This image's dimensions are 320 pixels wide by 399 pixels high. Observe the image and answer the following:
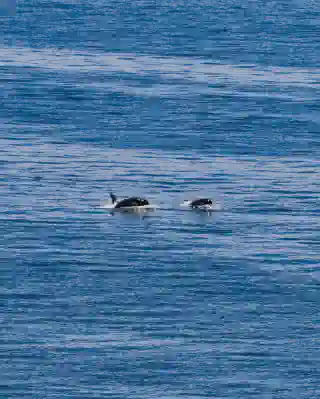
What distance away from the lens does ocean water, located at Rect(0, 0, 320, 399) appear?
47938 mm

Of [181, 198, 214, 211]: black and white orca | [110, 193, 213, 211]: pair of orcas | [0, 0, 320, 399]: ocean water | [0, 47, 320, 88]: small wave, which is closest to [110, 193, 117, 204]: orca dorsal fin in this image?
[110, 193, 213, 211]: pair of orcas

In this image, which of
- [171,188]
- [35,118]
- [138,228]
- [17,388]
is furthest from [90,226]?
[35,118]

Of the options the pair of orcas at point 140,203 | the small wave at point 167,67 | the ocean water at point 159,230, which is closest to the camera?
the ocean water at point 159,230

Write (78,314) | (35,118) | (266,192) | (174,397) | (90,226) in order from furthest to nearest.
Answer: (35,118) → (266,192) → (90,226) → (78,314) → (174,397)

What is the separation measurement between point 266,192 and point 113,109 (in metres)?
28.6

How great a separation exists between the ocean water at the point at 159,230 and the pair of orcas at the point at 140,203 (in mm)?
681

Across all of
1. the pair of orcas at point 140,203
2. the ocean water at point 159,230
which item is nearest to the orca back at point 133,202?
the pair of orcas at point 140,203

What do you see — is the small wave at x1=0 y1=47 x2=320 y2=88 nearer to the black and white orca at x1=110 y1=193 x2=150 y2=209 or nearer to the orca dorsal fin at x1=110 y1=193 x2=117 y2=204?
the orca dorsal fin at x1=110 y1=193 x2=117 y2=204

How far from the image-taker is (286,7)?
19225 cm

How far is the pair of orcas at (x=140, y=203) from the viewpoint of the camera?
68000 millimetres

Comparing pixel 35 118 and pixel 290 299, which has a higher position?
pixel 35 118

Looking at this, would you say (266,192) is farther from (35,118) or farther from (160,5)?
(160,5)

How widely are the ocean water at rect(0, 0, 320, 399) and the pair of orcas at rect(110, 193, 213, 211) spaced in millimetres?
681

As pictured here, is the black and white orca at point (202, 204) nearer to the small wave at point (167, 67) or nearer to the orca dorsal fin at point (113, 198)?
the orca dorsal fin at point (113, 198)
